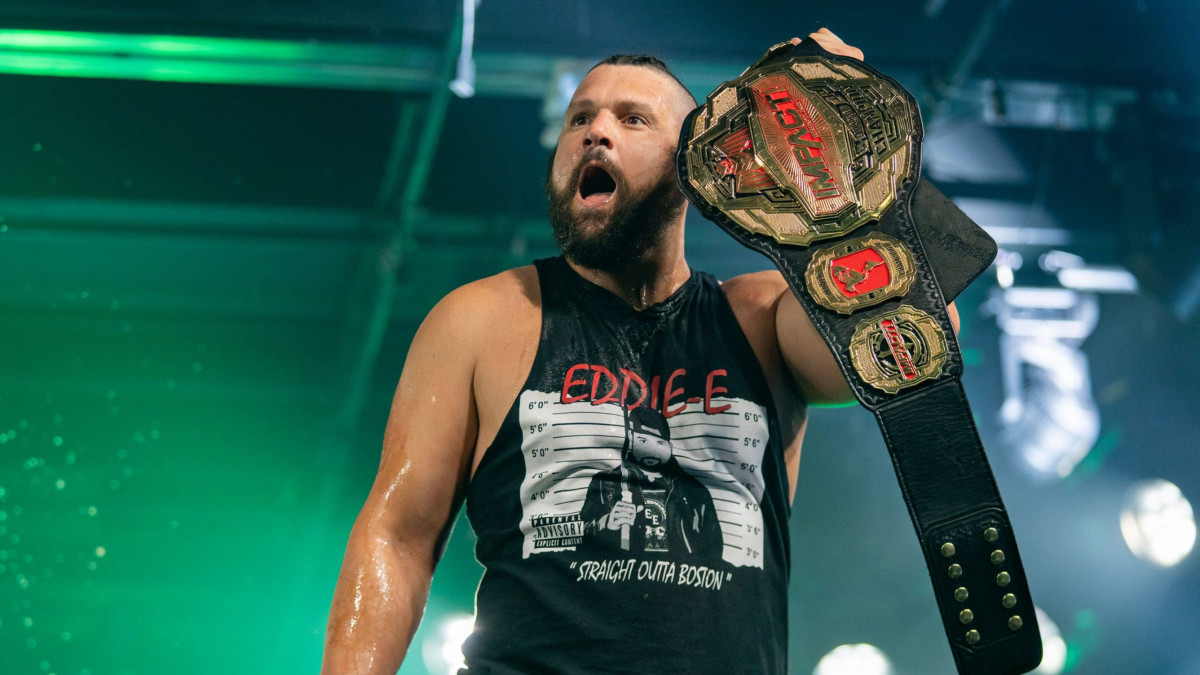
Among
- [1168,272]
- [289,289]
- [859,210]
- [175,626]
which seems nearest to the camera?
[859,210]

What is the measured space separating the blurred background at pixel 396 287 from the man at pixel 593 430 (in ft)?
5.53

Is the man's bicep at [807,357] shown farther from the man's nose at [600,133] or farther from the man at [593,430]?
the man's nose at [600,133]

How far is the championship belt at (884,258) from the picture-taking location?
0.80 m

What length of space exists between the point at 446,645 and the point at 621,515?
7.96 ft

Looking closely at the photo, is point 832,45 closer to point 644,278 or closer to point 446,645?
point 644,278

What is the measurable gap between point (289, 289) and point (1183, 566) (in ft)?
10.8

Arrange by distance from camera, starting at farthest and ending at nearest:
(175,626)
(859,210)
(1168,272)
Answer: (1168,272) → (175,626) → (859,210)

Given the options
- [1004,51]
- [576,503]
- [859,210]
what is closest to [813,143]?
[859,210]

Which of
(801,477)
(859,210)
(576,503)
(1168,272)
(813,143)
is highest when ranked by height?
(1168,272)

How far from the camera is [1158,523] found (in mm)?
3145

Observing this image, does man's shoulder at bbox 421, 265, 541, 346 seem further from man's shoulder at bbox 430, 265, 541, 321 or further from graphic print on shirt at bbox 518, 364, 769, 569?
graphic print on shirt at bbox 518, 364, 769, 569

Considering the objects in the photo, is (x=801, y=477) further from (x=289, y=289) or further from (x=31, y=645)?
(x=31, y=645)

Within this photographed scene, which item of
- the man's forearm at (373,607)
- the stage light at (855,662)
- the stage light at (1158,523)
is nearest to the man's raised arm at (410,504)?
the man's forearm at (373,607)

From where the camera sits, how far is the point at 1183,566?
10.0ft
